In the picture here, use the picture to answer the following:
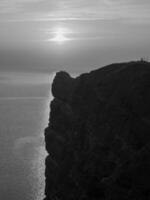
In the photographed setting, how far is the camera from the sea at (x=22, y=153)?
92.0 meters

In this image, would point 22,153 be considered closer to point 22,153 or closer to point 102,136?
point 22,153

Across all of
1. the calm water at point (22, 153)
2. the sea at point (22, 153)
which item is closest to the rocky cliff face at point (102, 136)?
the sea at point (22, 153)

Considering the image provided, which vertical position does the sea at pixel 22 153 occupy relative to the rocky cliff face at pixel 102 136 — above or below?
below

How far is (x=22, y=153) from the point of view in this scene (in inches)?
4628

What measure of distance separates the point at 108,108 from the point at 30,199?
142 feet

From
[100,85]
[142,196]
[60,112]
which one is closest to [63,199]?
[60,112]

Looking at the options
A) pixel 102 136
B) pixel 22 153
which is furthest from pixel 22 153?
pixel 102 136

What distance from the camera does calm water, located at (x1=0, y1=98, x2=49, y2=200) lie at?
91956mm

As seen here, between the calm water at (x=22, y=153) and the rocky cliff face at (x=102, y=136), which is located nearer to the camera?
the rocky cliff face at (x=102, y=136)

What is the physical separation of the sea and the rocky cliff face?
1229 inches

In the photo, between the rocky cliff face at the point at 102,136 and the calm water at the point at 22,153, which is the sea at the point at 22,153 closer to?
the calm water at the point at 22,153

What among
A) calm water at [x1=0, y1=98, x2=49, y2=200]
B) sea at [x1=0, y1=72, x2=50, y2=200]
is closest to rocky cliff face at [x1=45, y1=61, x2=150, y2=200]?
sea at [x1=0, y1=72, x2=50, y2=200]

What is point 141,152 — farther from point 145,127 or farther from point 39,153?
point 39,153

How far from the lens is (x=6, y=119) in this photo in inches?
6452
